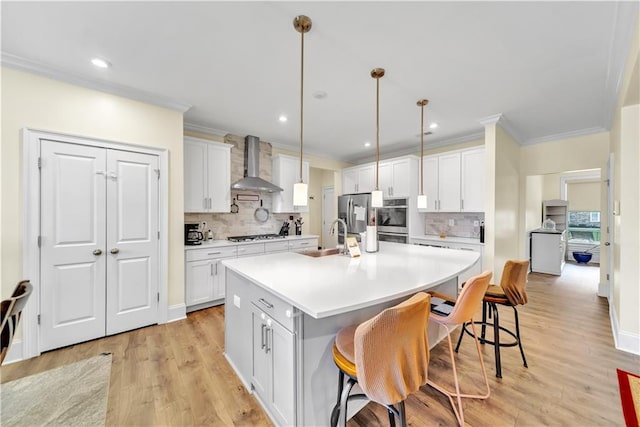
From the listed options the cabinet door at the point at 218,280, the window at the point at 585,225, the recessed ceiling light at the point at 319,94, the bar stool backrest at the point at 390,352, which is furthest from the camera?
the window at the point at 585,225

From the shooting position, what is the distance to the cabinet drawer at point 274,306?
4.47 feet

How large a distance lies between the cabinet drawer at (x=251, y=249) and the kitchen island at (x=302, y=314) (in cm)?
165

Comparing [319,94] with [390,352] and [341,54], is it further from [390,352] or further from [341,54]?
[390,352]

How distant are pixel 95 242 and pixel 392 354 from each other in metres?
3.02

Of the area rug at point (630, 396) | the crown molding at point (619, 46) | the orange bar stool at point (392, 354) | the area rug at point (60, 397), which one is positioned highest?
the crown molding at point (619, 46)

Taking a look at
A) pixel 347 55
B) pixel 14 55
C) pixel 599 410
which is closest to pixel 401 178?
pixel 347 55

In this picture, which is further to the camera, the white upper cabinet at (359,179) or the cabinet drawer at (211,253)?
the white upper cabinet at (359,179)

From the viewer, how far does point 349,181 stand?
229 inches

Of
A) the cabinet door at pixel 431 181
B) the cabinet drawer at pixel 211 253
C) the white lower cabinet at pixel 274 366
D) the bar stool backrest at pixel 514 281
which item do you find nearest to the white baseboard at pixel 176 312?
the cabinet drawer at pixel 211 253

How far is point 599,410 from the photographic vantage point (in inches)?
66.4

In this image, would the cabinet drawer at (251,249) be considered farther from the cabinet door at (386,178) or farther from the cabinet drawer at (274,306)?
the cabinet door at (386,178)

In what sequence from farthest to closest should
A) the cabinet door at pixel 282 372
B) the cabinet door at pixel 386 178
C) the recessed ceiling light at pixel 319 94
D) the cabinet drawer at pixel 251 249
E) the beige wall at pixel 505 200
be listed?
the cabinet door at pixel 386 178, the cabinet drawer at pixel 251 249, the beige wall at pixel 505 200, the recessed ceiling light at pixel 319 94, the cabinet door at pixel 282 372

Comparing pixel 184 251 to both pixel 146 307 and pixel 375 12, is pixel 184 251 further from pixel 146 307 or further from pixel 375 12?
pixel 375 12

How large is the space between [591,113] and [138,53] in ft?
17.2
